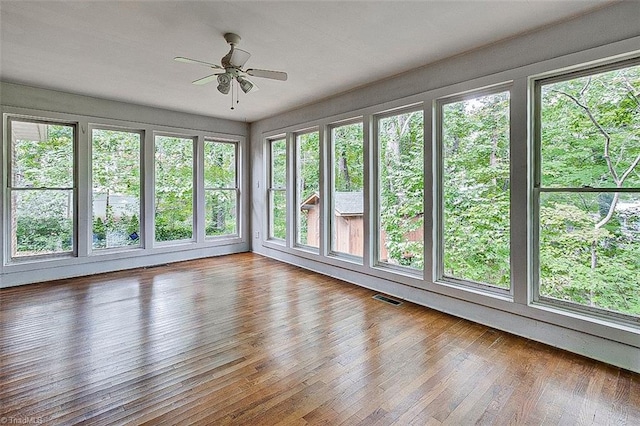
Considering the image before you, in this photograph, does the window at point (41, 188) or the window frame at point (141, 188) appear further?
the window frame at point (141, 188)

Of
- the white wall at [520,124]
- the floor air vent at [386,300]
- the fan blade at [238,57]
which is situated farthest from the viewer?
the floor air vent at [386,300]

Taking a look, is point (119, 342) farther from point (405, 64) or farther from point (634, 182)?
point (634, 182)

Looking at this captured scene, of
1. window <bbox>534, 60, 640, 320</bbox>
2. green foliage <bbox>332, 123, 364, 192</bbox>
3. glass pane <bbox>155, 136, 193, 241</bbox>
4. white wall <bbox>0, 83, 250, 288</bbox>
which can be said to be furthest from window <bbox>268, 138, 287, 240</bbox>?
window <bbox>534, 60, 640, 320</bbox>

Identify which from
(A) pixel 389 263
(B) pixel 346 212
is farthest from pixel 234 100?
(A) pixel 389 263

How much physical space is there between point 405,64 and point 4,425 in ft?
15.0

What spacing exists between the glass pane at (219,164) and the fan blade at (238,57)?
380 centimetres

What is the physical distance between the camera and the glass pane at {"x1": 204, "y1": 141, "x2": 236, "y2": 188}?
21.7 feet

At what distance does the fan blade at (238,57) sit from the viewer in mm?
2971

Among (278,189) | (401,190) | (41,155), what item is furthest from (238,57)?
(41,155)

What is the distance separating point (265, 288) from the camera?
458cm

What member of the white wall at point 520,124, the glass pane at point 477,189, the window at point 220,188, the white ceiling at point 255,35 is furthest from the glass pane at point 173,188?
the glass pane at point 477,189

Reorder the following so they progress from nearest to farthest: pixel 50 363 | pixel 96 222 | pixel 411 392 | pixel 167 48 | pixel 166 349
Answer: pixel 411 392, pixel 50 363, pixel 166 349, pixel 167 48, pixel 96 222

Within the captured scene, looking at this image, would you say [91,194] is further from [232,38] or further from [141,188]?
[232,38]

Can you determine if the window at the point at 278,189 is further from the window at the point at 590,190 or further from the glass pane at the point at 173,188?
the window at the point at 590,190
